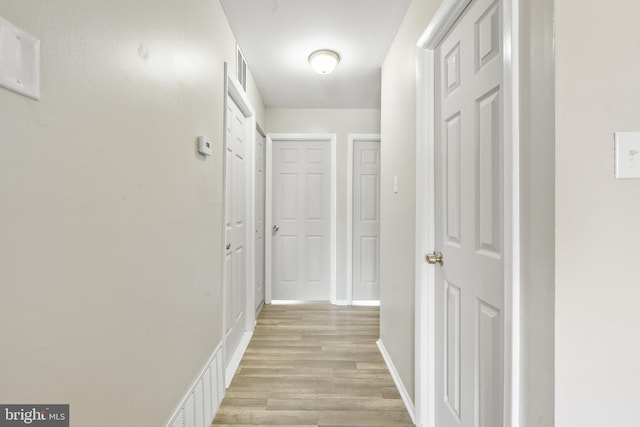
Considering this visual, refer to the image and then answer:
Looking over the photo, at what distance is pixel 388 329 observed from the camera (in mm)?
2217

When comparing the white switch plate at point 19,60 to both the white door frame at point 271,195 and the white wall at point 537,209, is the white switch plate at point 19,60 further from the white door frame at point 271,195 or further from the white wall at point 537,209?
the white door frame at point 271,195

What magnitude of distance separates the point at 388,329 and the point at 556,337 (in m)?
1.59

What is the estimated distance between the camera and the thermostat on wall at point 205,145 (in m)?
1.47

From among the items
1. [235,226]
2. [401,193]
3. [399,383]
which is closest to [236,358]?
[235,226]

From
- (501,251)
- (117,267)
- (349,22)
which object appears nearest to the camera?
(117,267)

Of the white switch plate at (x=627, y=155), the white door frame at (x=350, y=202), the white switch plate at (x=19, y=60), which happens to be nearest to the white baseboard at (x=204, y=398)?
the white switch plate at (x=19, y=60)

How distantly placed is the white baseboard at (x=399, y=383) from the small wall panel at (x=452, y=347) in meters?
0.34

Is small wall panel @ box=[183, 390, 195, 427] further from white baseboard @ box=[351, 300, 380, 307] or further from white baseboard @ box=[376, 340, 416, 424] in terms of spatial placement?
white baseboard @ box=[351, 300, 380, 307]

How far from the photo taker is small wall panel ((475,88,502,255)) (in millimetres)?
1008

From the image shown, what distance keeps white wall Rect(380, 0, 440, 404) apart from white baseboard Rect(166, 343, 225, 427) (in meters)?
1.10

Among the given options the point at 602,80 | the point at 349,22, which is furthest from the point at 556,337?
the point at 349,22

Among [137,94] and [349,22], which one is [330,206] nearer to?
[349,22]

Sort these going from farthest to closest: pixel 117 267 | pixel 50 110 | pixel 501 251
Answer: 1. pixel 501 251
2. pixel 117 267
3. pixel 50 110

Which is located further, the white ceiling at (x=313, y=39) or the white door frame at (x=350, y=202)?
the white door frame at (x=350, y=202)
